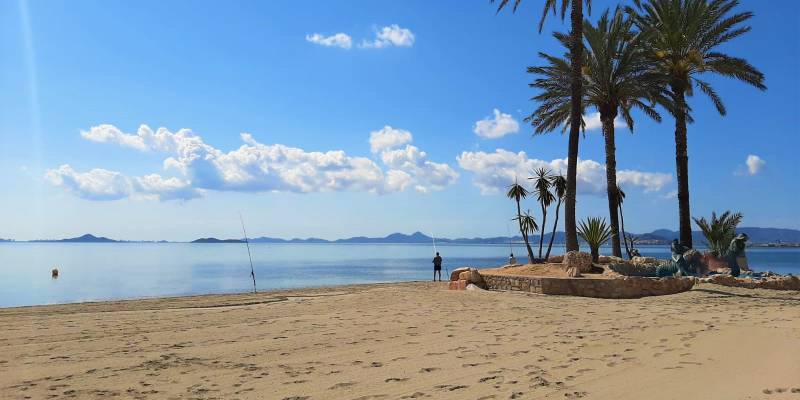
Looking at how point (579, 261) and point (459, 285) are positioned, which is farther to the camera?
point (459, 285)

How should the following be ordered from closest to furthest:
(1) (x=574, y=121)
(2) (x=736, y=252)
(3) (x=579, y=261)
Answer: (3) (x=579, y=261) → (2) (x=736, y=252) → (1) (x=574, y=121)

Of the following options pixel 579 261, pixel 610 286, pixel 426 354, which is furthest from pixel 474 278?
pixel 426 354

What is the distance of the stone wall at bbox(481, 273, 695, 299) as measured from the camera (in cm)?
1430

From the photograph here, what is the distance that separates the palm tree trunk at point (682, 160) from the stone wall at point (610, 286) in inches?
323

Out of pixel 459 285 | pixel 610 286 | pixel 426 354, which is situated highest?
pixel 610 286

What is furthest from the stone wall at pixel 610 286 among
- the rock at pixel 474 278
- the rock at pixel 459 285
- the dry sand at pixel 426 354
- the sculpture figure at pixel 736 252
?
the sculpture figure at pixel 736 252

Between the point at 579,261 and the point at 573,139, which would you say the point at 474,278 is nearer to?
the point at 579,261

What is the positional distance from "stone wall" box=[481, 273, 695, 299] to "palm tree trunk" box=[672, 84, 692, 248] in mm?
8197

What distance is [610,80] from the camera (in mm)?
23047

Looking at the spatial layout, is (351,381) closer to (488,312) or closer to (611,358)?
(611,358)

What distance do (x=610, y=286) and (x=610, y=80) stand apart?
11.6 metres

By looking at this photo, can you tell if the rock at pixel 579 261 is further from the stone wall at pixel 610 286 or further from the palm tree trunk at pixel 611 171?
the palm tree trunk at pixel 611 171

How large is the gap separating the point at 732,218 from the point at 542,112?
8.54 m

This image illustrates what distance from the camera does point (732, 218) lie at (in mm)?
21719
